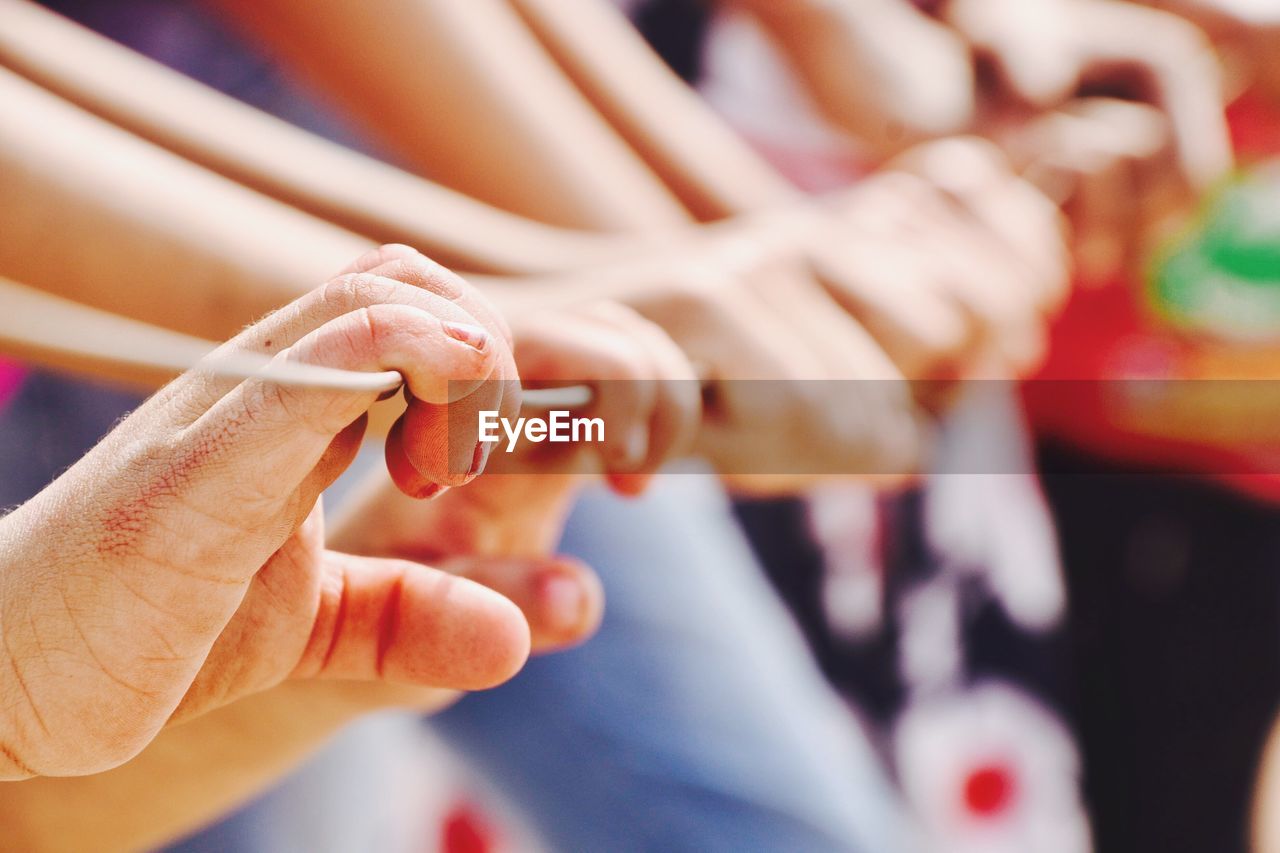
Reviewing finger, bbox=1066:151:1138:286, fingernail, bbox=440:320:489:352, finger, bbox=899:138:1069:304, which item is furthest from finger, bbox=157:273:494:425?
finger, bbox=1066:151:1138:286

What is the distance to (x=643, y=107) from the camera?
0.27m

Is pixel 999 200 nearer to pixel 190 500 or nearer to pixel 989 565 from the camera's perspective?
pixel 989 565

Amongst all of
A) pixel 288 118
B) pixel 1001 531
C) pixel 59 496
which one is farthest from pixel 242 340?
pixel 1001 531

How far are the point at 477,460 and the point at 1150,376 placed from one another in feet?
1.72

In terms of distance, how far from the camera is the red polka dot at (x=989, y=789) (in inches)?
19.6

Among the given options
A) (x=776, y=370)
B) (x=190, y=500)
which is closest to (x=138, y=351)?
(x=190, y=500)

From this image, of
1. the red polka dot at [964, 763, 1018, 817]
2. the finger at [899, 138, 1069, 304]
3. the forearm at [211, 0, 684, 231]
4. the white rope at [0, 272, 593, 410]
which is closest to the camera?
the white rope at [0, 272, 593, 410]

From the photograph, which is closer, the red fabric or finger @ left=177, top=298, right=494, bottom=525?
finger @ left=177, top=298, right=494, bottom=525

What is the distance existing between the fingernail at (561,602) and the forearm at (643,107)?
152 mm

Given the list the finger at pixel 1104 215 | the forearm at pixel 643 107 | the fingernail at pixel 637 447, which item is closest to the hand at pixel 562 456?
the fingernail at pixel 637 447

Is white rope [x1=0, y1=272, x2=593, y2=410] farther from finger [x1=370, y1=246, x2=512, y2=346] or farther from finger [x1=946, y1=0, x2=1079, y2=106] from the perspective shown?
finger [x1=946, y1=0, x2=1079, y2=106]

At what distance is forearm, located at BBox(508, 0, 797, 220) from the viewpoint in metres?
0.26

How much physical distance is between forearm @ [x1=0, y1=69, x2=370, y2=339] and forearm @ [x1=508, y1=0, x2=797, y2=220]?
0.13m

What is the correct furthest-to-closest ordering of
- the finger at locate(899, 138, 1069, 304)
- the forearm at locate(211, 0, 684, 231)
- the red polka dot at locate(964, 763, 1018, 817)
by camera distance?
1. the red polka dot at locate(964, 763, 1018, 817)
2. the finger at locate(899, 138, 1069, 304)
3. the forearm at locate(211, 0, 684, 231)
